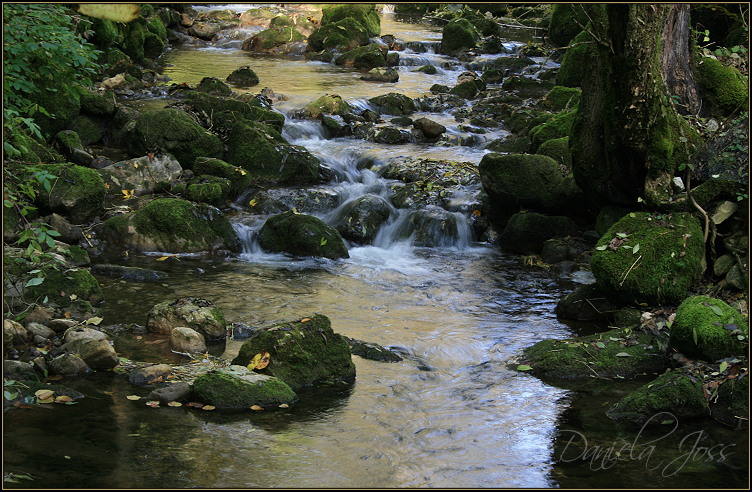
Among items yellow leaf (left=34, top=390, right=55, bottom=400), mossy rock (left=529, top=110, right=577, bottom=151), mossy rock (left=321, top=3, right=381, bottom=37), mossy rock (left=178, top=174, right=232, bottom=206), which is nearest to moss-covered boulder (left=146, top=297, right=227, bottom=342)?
yellow leaf (left=34, top=390, right=55, bottom=400)

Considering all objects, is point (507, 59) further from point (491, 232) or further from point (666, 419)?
point (666, 419)

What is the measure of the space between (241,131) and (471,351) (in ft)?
24.1

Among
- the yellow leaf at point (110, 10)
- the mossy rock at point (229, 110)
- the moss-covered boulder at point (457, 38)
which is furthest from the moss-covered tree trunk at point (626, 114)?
the moss-covered boulder at point (457, 38)

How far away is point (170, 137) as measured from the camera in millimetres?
11273

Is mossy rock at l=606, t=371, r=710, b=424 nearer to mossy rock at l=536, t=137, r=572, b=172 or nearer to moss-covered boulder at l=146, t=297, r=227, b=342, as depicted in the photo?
moss-covered boulder at l=146, t=297, r=227, b=342

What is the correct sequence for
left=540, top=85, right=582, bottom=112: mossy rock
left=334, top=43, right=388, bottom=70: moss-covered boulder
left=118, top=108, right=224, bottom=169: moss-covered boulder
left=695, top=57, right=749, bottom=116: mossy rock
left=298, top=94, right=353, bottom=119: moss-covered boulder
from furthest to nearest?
1. left=334, top=43, right=388, bottom=70: moss-covered boulder
2. left=298, top=94, right=353, bottom=119: moss-covered boulder
3. left=540, top=85, right=582, bottom=112: mossy rock
4. left=118, top=108, right=224, bottom=169: moss-covered boulder
5. left=695, top=57, right=749, bottom=116: mossy rock

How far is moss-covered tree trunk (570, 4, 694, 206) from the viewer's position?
667cm

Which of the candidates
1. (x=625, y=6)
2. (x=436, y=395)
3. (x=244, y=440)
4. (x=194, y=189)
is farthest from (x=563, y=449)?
(x=194, y=189)

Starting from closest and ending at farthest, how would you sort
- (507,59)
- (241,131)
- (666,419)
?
1. (666,419)
2. (241,131)
3. (507,59)

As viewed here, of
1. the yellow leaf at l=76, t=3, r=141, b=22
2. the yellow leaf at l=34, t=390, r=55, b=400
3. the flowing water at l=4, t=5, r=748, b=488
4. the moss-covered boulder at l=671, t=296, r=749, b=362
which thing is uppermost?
the yellow leaf at l=76, t=3, r=141, b=22

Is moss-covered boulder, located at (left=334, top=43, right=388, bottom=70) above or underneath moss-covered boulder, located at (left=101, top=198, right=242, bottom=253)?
above

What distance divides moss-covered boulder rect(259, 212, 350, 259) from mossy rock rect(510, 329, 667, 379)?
13.1ft

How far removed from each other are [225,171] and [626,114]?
6.93 metres

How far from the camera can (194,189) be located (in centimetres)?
1019
